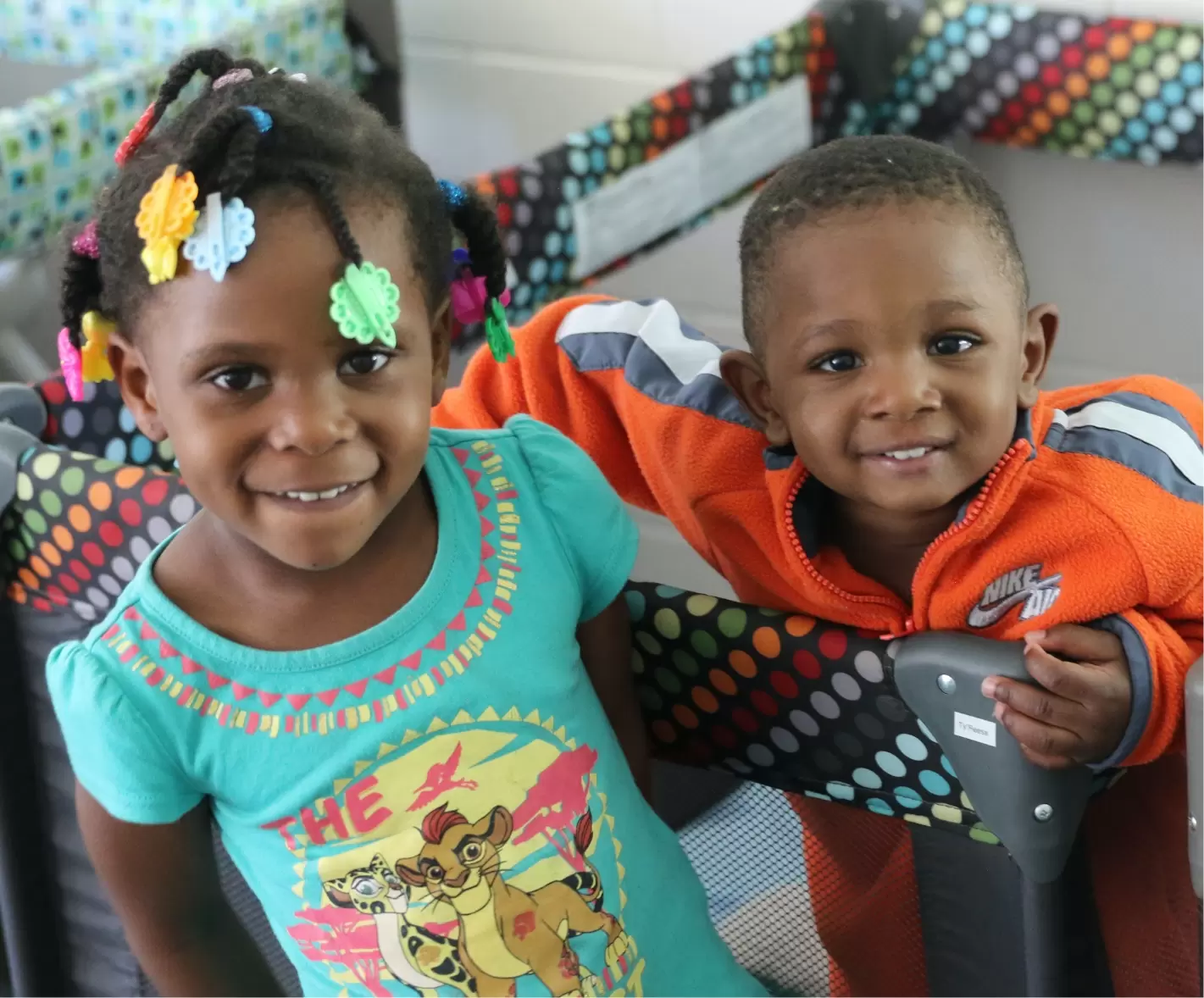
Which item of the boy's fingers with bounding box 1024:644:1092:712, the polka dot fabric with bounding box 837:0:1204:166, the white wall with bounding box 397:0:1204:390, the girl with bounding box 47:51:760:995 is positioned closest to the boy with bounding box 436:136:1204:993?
the boy's fingers with bounding box 1024:644:1092:712

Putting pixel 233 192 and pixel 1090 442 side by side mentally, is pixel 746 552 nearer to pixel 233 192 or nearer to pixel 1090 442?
pixel 1090 442

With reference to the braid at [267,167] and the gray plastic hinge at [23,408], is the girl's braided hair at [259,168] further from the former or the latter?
the gray plastic hinge at [23,408]

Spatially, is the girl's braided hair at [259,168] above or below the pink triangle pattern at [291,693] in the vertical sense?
above

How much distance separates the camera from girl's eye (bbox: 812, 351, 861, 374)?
2.39ft

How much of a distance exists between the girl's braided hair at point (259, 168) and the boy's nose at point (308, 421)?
→ 6 cm

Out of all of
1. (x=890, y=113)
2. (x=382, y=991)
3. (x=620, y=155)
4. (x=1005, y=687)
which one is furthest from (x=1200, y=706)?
(x=890, y=113)

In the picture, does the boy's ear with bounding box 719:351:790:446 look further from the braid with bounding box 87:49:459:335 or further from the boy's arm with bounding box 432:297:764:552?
the braid with bounding box 87:49:459:335

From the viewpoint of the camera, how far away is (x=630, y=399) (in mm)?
884

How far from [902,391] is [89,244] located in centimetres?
38

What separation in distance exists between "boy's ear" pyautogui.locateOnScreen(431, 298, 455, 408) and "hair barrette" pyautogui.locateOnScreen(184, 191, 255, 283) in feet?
0.42

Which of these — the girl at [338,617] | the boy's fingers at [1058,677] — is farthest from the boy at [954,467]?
the girl at [338,617]

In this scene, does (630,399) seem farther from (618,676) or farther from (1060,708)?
(1060,708)

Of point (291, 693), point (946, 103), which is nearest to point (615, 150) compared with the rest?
point (946, 103)

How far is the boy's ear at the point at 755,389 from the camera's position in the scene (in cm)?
79
